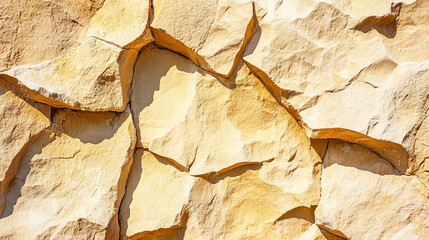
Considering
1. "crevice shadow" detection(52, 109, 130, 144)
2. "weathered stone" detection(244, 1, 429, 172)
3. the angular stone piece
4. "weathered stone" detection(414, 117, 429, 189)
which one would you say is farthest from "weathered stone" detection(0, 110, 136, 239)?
"weathered stone" detection(414, 117, 429, 189)

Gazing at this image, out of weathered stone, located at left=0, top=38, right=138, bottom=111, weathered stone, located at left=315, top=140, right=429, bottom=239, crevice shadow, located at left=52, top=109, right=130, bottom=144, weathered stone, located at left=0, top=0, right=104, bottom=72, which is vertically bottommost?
weathered stone, located at left=315, top=140, right=429, bottom=239

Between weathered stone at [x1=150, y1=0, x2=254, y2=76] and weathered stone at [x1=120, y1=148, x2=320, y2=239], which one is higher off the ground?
weathered stone at [x1=150, y1=0, x2=254, y2=76]

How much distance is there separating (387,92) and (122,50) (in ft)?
3.21

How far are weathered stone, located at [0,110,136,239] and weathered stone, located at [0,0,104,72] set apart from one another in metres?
0.25

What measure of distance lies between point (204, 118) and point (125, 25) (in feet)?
1.52

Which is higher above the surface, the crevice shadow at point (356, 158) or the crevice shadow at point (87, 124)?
the crevice shadow at point (87, 124)

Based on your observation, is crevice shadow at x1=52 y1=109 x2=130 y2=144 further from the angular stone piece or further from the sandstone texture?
the angular stone piece

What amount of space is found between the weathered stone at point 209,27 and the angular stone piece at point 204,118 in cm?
8

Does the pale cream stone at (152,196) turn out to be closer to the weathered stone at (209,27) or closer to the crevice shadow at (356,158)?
the weathered stone at (209,27)

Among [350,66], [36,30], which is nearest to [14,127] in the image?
[36,30]

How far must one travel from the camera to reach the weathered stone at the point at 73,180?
1.53 meters

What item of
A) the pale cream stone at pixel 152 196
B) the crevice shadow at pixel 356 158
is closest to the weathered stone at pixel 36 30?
the pale cream stone at pixel 152 196

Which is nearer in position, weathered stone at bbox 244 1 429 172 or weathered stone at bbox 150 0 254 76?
weathered stone at bbox 244 1 429 172

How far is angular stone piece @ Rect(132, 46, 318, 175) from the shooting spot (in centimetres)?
159
